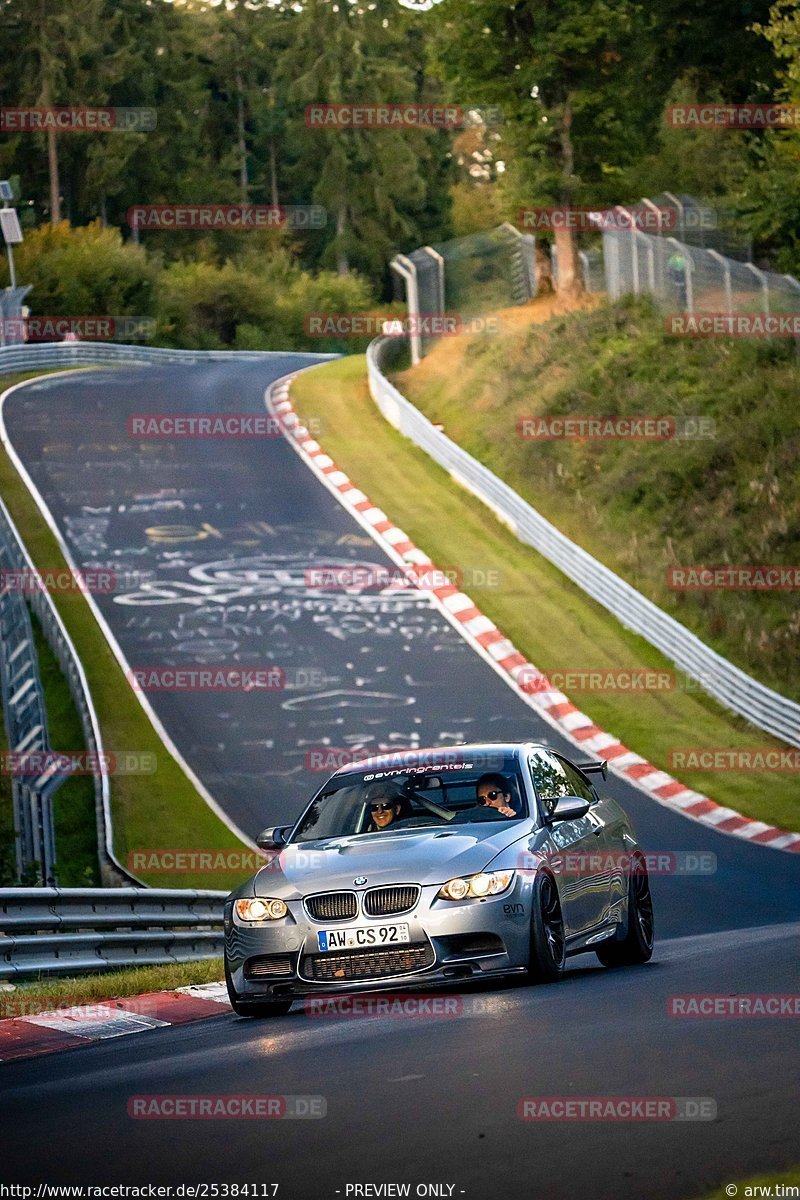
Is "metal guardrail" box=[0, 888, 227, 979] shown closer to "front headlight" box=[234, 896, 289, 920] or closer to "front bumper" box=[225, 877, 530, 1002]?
"front headlight" box=[234, 896, 289, 920]

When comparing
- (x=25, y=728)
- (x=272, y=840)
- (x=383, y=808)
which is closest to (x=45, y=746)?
(x=25, y=728)

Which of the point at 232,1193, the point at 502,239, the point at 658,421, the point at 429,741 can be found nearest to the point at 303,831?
the point at 232,1193

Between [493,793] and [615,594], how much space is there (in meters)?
20.0

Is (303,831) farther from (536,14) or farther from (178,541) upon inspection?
(536,14)

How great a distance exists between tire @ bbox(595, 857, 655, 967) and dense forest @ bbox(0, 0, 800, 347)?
3622 cm

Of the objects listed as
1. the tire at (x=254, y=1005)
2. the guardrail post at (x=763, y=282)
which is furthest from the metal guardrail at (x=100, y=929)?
the guardrail post at (x=763, y=282)

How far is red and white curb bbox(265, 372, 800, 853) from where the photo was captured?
73.1 ft

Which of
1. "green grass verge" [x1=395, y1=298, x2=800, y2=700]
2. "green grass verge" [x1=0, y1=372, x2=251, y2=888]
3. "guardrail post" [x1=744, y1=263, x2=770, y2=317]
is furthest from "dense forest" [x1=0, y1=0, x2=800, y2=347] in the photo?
"green grass verge" [x1=0, y1=372, x2=251, y2=888]

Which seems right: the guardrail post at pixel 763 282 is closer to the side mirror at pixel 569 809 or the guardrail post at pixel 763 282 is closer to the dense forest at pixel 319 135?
the dense forest at pixel 319 135

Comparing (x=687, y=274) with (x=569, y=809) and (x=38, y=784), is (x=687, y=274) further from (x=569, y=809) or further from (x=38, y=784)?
(x=569, y=809)

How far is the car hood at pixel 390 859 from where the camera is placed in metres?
9.71

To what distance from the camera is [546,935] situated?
32.7 ft

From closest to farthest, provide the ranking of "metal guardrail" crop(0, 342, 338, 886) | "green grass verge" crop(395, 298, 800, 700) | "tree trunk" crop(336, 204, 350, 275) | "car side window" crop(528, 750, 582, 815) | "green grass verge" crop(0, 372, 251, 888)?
"car side window" crop(528, 750, 582, 815)
"metal guardrail" crop(0, 342, 338, 886)
"green grass verge" crop(0, 372, 251, 888)
"green grass verge" crop(395, 298, 800, 700)
"tree trunk" crop(336, 204, 350, 275)

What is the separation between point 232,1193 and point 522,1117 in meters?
1.18
